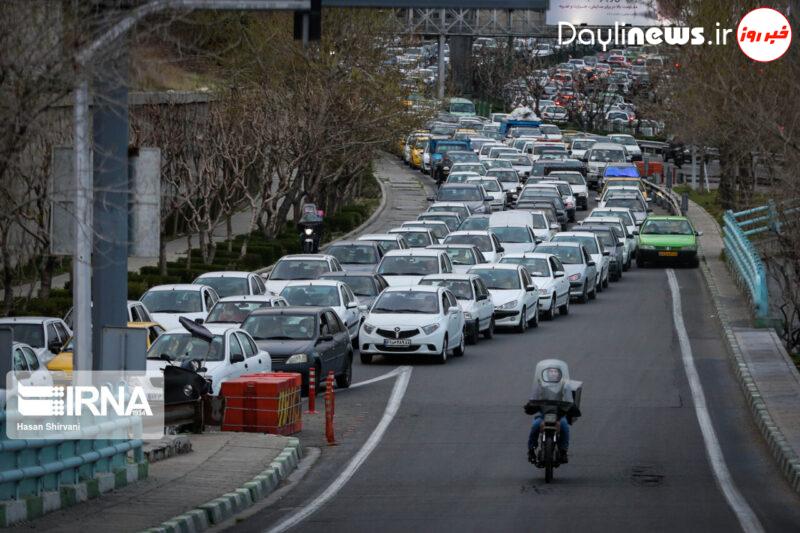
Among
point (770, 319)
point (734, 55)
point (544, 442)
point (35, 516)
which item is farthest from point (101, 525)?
point (734, 55)

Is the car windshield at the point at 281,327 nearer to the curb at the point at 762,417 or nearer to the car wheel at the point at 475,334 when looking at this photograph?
the car wheel at the point at 475,334

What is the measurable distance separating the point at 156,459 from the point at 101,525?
4.61 meters

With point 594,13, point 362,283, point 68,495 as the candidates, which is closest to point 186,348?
point 68,495

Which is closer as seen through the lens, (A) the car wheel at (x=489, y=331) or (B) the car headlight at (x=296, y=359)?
(B) the car headlight at (x=296, y=359)

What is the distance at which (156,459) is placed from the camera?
20.3m

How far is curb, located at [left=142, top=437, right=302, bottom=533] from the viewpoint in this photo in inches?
630

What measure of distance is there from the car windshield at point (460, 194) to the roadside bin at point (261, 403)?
3805cm

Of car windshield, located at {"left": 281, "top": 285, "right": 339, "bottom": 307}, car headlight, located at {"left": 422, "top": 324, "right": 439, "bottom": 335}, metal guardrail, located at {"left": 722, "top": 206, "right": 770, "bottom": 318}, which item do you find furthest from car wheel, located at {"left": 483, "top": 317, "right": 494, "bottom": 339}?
metal guardrail, located at {"left": 722, "top": 206, "right": 770, "bottom": 318}

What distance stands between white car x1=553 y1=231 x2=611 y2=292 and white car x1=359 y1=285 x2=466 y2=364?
14.3 m

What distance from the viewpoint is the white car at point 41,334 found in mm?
27247

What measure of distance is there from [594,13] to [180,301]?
31.5ft

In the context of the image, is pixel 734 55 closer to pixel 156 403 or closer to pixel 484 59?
pixel 156 403

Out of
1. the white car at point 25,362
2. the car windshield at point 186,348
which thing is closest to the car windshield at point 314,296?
the car windshield at point 186,348

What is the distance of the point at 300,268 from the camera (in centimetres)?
3938
